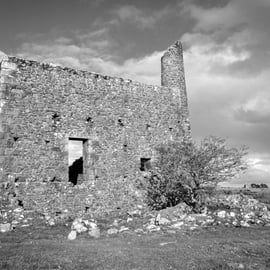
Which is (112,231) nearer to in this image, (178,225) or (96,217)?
(178,225)

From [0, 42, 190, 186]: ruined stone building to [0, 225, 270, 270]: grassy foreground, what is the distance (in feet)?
12.4

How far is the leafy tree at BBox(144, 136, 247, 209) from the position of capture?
46.0 feet

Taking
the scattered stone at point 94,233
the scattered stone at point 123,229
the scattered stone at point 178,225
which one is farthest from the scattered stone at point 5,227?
the scattered stone at point 178,225

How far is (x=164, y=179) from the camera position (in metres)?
15.3

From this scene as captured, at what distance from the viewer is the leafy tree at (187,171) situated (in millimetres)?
14016

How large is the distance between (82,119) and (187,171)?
527 centimetres

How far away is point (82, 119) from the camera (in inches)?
576

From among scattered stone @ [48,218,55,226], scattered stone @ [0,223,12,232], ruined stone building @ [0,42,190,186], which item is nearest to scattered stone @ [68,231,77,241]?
scattered stone @ [48,218,55,226]

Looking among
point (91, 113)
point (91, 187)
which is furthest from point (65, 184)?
point (91, 113)

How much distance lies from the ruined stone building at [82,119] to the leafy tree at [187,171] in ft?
4.18

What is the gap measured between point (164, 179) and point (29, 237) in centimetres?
734

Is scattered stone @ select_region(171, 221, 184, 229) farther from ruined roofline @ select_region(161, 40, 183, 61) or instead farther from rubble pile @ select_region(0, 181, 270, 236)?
ruined roofline @ select_region(161, 40, 183, 61)

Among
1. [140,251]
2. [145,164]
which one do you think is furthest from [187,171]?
[140,251]

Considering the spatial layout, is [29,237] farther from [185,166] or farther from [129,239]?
[185,166]
